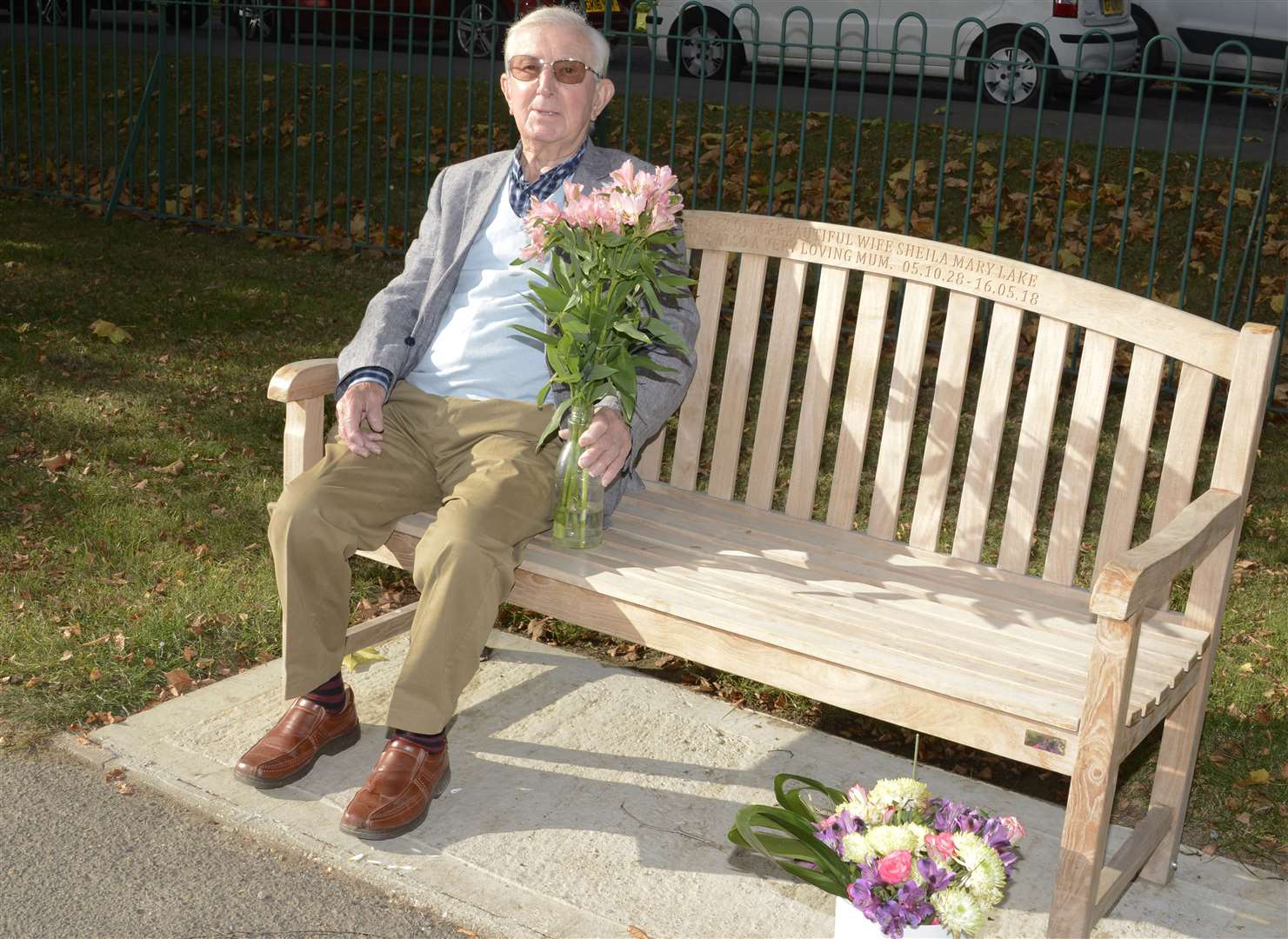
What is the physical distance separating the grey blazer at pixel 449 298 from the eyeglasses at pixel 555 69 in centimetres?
18

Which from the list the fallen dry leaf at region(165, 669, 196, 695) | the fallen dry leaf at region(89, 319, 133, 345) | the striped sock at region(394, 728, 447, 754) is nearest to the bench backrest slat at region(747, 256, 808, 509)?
the striped sock at region(394, 728, 447, 754)

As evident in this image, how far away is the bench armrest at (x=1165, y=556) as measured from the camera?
250 centimetres

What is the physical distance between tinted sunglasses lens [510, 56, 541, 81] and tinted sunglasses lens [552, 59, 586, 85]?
5 cm

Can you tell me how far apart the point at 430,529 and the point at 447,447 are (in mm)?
368

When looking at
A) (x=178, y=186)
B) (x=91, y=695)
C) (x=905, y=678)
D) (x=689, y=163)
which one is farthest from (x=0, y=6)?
(x=905, y=678)

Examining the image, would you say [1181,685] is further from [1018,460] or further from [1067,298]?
[1067,298]

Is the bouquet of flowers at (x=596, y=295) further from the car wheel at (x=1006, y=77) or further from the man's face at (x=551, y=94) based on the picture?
the car wheel at (x=1006, y=77)

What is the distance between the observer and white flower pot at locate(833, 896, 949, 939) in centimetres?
238

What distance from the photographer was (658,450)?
156 inches

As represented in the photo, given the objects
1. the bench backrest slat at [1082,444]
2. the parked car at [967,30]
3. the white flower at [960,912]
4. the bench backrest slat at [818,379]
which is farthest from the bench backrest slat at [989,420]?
the parked car at [967,30]

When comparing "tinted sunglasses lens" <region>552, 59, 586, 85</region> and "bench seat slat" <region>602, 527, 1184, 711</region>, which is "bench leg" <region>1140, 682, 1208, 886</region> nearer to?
"bench seat slat" <region>602, 527, 1184, 711</region>

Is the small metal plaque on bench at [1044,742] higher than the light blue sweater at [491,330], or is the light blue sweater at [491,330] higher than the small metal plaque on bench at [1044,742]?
the light blue sweater at [491,330]

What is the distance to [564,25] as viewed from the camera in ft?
11.7

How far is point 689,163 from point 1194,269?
141 inches
